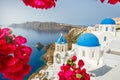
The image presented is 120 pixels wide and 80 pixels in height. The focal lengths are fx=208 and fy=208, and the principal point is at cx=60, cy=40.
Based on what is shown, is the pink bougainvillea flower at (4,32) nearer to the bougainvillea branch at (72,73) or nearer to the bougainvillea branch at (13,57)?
the bougainvillea branch at (13,57)

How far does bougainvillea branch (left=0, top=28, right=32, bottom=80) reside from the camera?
577 millimetres

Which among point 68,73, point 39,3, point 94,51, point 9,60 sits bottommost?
point 94,51

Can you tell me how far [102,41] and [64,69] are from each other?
9.67 m

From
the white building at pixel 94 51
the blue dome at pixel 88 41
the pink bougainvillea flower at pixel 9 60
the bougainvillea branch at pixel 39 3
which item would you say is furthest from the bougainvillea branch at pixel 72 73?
the blue dome at pixel 88 41

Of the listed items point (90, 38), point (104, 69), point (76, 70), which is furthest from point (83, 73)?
point (90, 38)

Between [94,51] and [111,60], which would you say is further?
[94,51]

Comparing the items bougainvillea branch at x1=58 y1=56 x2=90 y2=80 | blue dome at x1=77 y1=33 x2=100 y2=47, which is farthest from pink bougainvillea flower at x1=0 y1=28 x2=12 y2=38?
blue dome at x1=77 y1=33 x2=100 y2=47

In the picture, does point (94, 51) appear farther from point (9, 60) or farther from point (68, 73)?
point (9, 60)

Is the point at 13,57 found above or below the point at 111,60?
above

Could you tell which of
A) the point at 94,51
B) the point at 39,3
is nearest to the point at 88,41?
the point at 94,51

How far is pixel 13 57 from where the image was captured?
587mm

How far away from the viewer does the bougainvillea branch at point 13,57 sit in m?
0.58

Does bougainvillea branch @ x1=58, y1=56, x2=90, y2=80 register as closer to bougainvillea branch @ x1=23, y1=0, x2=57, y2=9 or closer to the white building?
bougainvillea branch @ x1=23, y1=0, x2=57, y2=9

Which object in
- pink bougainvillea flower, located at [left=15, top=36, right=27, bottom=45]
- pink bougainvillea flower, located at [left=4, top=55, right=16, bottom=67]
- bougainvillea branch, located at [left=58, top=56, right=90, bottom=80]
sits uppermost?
pink bougainvillea flower, located at [left=15, top=36, right=27, bottom=45]
